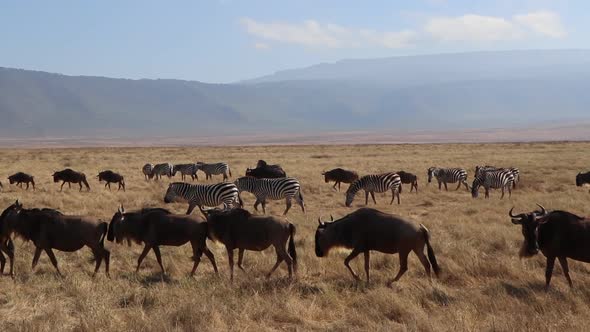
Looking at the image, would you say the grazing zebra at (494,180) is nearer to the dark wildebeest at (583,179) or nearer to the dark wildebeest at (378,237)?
the dark wildebeest at (583,179)

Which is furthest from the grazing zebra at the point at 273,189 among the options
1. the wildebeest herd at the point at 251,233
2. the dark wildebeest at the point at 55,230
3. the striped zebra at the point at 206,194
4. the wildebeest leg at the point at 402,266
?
the wildebeest leg at the point at 402,266

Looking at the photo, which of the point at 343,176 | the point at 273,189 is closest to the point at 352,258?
the point at 273,189

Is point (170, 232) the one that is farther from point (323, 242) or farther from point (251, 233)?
point (323, 242)

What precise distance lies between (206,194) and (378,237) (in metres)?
9.42

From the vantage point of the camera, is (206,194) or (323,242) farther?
(206,194)

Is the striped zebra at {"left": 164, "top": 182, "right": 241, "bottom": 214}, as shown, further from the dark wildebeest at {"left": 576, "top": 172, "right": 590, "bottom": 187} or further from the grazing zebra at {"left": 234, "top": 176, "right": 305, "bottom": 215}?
the dark wildebeest at {"left": 576, "top": 172, "right": 590, "bottom": 187}

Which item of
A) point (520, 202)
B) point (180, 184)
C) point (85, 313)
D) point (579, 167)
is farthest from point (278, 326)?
point (579, 167)

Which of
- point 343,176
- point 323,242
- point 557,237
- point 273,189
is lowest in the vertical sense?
point 343,176

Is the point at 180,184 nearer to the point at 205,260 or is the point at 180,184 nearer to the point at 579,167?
the point at 205,260

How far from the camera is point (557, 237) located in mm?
9094

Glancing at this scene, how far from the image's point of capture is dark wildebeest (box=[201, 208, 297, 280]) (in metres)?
10.1

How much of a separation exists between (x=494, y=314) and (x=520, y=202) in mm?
13591

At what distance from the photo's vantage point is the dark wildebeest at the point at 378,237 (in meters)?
9.55

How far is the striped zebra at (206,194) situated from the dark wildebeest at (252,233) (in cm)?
733
